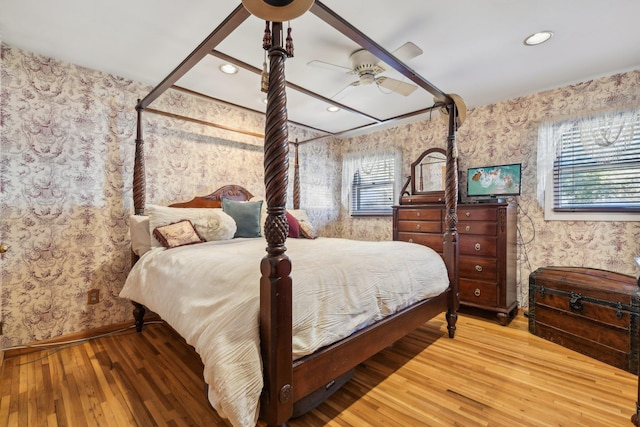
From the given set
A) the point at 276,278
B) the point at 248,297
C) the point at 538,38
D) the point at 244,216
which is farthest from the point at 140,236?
the point at 538,38

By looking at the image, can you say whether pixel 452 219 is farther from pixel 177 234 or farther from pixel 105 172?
pixel 105 172

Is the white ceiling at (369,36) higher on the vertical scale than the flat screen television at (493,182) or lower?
higher

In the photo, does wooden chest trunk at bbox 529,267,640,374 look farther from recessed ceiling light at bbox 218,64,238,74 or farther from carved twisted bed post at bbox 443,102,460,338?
recessed ceiling light at bbox 218,64,238,74

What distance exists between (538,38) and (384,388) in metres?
2.58

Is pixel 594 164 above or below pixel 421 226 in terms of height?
above

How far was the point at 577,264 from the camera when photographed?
2.73 metres

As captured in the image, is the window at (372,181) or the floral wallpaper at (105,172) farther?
the window at (372,181)

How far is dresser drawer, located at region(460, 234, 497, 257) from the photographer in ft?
9.11

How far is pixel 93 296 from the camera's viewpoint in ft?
8.11

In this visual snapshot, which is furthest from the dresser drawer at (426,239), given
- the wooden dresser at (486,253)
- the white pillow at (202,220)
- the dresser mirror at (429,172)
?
the white pillow at (202,220)

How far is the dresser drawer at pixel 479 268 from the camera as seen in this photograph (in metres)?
2.77

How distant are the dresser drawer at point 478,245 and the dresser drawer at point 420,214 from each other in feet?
1.08

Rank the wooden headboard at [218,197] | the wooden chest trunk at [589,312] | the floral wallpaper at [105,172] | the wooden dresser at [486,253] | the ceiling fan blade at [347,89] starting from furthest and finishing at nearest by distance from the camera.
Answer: the wooden headboard at [218,197] → the wooden dresser at [486,253] → the ceiling fan blade at [347,89] → the floral wallpaper at [105,172] → the wooden chest trunk at [589,312]

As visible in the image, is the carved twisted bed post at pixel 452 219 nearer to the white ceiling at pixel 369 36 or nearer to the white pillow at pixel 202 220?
the white ceiling at pixel 369 36
